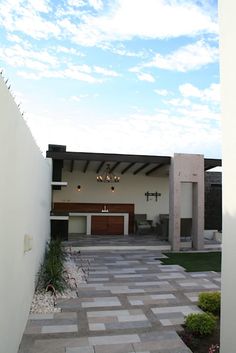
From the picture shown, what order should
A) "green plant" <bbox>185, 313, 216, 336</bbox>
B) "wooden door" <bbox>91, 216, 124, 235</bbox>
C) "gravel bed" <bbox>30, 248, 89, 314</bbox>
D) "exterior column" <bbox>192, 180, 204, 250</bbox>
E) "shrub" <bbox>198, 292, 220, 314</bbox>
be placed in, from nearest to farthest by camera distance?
"green plant" <bbox>185, 313, 216, 336</bbox>
"gravel bed" <bbox>30, 248, 89, 314</bbox>
"shrub" <bbox>198, 292, 220, 314</bbox>
"exterior column" <bbox>192, 180, 204, 250</bbox>
"wooden door" <bbox>91, 216, 124, 235</bbox>

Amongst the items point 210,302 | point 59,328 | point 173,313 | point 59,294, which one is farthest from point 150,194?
point 59,328

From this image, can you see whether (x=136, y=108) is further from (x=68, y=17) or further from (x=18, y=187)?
(x=18, y=187)

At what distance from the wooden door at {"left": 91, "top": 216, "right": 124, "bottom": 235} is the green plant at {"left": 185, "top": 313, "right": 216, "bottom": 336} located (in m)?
11.7

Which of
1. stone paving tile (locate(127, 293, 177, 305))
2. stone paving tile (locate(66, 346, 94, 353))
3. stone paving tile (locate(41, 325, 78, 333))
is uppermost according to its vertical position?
stone paving tile (locate(127, 293, 177, 305))

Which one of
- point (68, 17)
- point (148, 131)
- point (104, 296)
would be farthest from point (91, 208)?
point (68, 17)

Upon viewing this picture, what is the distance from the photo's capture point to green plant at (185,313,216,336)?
5.16 m

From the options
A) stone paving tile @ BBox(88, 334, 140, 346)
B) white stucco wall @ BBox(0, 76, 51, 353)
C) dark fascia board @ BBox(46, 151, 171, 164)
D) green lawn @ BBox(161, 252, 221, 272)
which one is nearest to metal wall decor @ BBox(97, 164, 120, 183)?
dark fascia board @ BBox(46, 151, 171, 164)

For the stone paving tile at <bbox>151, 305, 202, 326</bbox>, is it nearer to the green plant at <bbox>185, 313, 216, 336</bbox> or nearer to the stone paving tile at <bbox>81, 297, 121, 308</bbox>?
the green plant at <bbox>185, 313, 216, 336</bbox>

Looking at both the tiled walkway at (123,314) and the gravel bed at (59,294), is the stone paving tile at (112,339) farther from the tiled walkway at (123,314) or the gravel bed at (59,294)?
the gravel bed at (59,294)

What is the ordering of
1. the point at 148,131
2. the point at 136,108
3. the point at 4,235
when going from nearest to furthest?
the point at 4,235 < the point at 136,108 < the point at 148,131

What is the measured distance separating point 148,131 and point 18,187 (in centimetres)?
1374

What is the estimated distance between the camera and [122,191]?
18047 mm

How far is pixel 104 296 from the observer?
707 centimetres

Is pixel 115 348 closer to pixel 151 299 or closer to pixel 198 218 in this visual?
pixel 151 299
